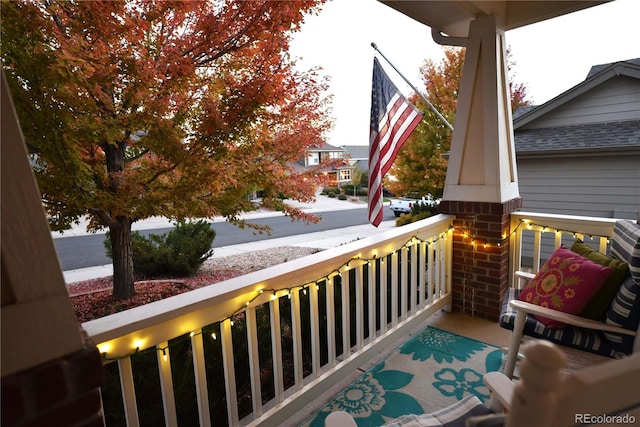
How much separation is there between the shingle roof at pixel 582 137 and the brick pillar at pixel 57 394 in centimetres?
671

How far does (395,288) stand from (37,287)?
2.20 m

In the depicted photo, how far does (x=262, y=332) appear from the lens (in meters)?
→ 2.59

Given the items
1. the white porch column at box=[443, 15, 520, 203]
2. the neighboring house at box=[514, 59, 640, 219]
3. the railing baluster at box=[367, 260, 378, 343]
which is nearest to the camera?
the railing baluster at box=[367, 260, 378, 343]

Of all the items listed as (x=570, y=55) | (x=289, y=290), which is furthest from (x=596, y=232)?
(x=570, y=55)

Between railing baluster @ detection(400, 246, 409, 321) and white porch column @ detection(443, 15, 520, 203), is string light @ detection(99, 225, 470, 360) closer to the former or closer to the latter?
railing baluster @ detection(400, 246, 409, 321)

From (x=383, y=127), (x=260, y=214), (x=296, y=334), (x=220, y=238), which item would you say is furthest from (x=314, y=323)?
(x=260, y=214)

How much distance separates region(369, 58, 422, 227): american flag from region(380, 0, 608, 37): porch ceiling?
0.52 m

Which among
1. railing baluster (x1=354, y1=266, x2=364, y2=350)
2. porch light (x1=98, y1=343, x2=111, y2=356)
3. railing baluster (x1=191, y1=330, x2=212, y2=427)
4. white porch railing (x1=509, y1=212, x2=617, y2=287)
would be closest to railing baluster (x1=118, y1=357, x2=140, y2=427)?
porch light (x1=98, y1=343, x2=111, y2=356)

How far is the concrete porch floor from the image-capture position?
80.7 inches

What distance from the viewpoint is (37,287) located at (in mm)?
729

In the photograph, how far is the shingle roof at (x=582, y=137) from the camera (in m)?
5.36

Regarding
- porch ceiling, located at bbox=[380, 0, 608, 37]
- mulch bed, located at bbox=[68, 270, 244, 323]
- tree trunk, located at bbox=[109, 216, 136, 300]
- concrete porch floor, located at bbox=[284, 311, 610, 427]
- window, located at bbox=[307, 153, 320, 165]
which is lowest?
mulch bed, located at bbox=[68, 270, 244, 323]

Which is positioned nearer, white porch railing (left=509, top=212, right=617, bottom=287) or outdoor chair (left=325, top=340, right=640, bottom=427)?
outdoor chair (left=325, top=340, right=640, bottom=427)

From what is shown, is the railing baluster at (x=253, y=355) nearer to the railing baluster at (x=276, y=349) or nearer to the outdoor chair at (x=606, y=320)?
the railing baluster at (x=276, y=349)
